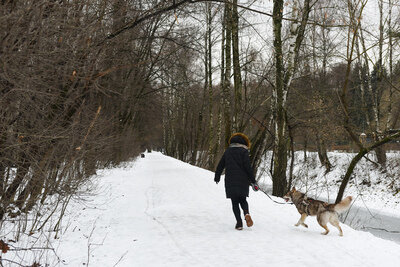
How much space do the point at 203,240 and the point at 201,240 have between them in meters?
0.03

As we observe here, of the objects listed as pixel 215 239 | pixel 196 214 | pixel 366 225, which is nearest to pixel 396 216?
pixel 366 225

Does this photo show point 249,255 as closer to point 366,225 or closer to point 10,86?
point 10,86

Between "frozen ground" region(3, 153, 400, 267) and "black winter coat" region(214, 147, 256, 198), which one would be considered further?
"black winter coat" region(214, 147, 256, 198)

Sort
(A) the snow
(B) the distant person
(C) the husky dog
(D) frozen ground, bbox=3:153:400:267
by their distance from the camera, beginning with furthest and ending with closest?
(A) the snow → (B) the distant person → (C) the husky dog → (D) frozen ground, bbox=3:153:400:267

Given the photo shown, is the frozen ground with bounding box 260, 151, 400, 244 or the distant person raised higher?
the distant person

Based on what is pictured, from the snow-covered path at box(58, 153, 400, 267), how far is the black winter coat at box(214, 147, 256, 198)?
755 millimetres

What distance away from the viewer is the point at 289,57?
39.3 ft

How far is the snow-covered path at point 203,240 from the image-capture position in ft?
15.4

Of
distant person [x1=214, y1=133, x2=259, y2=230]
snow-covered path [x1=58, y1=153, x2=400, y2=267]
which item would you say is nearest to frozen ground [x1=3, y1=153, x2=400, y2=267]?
snow-covered path [x1=58, y1=153, x2=400, y2=267]

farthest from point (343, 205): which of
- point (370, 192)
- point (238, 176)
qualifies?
point (370, 192)

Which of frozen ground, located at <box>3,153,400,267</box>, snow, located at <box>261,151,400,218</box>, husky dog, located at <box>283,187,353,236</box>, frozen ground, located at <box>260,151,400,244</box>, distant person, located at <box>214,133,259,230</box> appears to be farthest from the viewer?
snow, located at <box>261,151,400,218</box>

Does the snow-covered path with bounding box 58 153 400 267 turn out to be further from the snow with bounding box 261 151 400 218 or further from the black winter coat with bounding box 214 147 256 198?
the snow with bounding box 261 151 400 218

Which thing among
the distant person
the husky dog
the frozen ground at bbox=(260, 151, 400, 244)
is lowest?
the frozen ground at bbox=(260, 151, 400, 244)

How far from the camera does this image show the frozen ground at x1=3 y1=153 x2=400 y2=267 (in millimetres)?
4680
